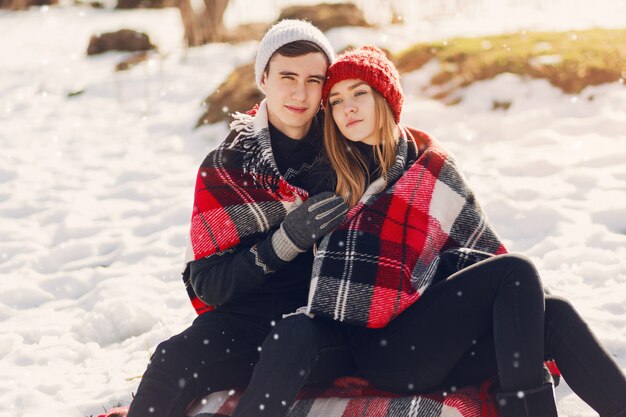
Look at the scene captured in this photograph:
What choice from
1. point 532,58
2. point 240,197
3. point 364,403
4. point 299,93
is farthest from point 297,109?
point 532,58

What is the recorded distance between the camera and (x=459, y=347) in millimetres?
2533

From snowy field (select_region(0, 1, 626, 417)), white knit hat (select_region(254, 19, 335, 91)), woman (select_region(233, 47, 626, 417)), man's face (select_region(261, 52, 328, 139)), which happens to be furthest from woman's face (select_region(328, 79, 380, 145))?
snowy field (select_region(0, 1, 626, 417))

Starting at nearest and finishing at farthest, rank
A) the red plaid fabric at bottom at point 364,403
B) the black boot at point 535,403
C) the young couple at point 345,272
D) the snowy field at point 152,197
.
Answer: the black boot at point 535,403, the young couple at point 345,272, the red plaid fabric at bottom at point 364,403, the snowy field at point 152,197

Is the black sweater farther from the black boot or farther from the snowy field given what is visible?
the black boot

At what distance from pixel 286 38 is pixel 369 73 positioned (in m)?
0.39

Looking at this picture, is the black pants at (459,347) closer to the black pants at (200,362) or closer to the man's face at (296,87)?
the black pants at (200,362)

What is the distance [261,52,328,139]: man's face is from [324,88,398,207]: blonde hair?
0.09 m

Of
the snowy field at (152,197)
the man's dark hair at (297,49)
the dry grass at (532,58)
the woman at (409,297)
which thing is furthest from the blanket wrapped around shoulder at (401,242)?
the dry grass at (532,58)

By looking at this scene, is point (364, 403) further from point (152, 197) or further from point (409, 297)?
point (152, 197)

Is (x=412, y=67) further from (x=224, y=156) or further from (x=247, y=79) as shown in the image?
(x=224, y=156)

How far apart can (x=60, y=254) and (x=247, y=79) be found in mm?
3316

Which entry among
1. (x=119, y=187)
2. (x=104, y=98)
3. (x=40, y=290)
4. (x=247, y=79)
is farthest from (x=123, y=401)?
(x=104, y=98)

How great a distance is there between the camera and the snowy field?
3.66 metres

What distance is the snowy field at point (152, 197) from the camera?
3.66 m
